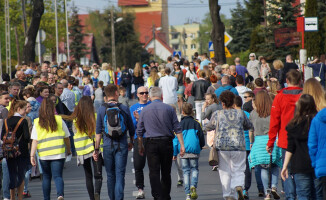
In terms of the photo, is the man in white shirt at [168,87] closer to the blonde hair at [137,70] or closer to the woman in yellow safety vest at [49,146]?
the blonde hair at [137,70]

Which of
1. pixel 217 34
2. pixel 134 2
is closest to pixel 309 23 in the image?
pixel 217 34

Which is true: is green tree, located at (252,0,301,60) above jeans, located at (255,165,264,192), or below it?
above

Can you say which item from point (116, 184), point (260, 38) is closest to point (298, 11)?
point (260, 38)

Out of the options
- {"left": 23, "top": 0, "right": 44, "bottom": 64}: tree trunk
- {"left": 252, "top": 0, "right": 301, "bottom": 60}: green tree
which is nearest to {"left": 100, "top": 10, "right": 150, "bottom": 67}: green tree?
{"left": 252, "top": 0, "right": 301, "bottom": 60}: green tree

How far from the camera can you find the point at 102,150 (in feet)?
35.0

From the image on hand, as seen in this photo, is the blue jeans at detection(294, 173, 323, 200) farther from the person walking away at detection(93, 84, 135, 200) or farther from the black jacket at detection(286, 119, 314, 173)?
the person walking away at detection(93, 84, 135, 200)

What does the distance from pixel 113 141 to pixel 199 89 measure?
1161 cm

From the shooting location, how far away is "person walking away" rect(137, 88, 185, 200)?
1018 cm

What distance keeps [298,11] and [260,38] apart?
5.35 meters

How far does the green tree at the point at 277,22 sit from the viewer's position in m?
46.8

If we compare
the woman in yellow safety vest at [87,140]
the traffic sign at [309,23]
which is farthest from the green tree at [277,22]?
the woman in yellow safety vest at [87,140]

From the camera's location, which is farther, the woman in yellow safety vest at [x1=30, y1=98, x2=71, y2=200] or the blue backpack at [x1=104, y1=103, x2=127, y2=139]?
the woman in yellow safety vest at [x1=30, y1=98, x2=71, y2=200]

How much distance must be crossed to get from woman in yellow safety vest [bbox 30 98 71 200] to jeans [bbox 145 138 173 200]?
49.7 inches

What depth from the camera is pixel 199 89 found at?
71.3 ft
